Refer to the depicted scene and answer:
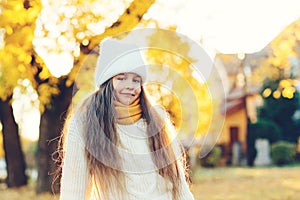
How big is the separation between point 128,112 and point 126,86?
0.12 meters

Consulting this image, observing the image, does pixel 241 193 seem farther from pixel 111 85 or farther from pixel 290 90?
pixel 111 85

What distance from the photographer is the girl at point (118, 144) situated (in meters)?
2.67

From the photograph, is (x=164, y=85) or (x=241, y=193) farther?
(x=241, y=193)

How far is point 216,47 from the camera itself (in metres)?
9.05

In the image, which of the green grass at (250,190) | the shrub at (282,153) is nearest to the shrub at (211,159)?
the shrub at (282,153)

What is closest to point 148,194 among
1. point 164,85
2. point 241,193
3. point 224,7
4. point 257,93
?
point 164,85

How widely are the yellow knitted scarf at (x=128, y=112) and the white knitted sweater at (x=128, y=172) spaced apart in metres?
0.02

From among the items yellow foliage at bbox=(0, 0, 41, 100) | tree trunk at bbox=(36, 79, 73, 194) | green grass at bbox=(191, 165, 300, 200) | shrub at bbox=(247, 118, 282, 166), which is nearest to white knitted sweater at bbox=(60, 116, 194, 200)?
yellow foliage at bbox=(0, 0, 41, 100)

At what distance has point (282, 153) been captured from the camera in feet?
83.1

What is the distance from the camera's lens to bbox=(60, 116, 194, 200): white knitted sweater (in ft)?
8.69

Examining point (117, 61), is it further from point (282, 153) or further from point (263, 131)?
point (263, 131)

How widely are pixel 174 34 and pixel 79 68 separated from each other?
160cm

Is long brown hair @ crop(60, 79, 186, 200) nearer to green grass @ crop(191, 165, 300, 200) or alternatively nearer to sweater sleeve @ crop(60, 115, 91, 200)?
sweater sleeve @ crop(60, 115, 91, 200)

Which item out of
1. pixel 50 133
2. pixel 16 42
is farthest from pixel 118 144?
pixel 50 133
